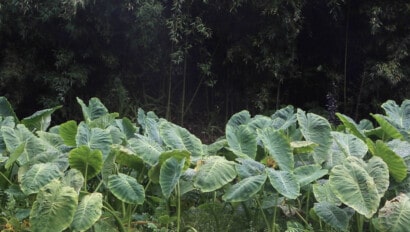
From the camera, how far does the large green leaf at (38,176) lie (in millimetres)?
2428

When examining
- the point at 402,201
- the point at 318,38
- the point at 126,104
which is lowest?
the point at 126,104

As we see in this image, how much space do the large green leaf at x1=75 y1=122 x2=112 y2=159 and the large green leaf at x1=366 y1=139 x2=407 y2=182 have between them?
1.37 metres

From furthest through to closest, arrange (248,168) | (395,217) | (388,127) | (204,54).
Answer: (204,54) < (388,127) < (248,168) < (395,217)

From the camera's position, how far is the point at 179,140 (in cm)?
295

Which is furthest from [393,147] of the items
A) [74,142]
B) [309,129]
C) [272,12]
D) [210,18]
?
[210,18]

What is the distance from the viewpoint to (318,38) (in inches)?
276

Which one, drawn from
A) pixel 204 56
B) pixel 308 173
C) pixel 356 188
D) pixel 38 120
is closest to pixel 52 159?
pixel 38 120

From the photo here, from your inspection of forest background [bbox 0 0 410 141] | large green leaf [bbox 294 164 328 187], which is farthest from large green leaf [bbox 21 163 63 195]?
forest background [bbox 0 0 410 141]

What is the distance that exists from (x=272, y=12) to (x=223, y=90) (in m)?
1.45

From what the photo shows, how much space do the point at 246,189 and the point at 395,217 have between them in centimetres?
67

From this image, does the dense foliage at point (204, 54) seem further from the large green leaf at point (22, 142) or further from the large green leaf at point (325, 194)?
the large green leaf at point (325, 194)

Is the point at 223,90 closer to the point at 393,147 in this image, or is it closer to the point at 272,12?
the point at 272,12

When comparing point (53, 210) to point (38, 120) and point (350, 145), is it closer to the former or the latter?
point (38, 120)

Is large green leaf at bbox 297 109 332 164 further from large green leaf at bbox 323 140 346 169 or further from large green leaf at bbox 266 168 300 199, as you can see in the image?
large green leaf at bbox 266 168 300 199
